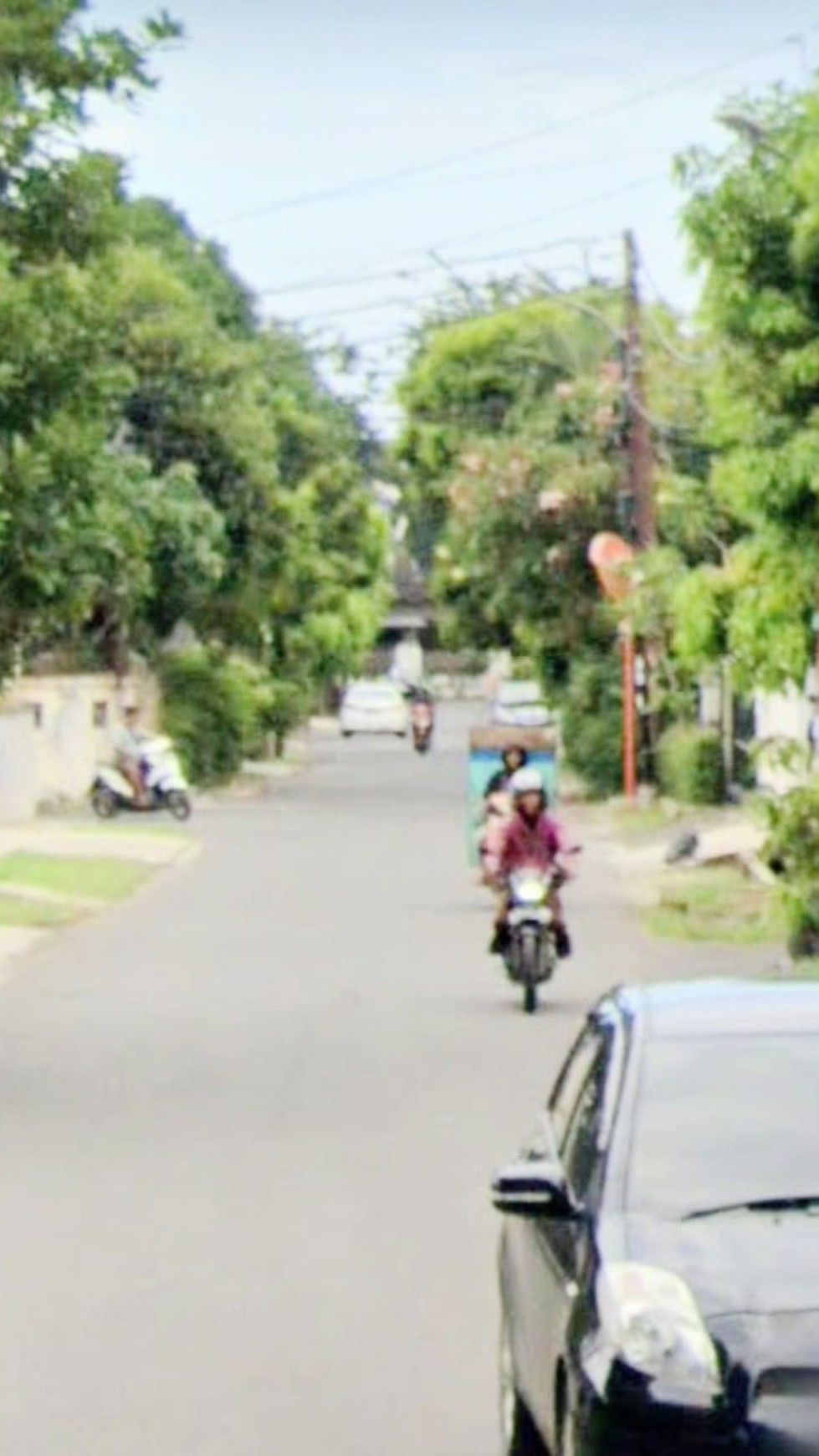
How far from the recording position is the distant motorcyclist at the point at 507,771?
1329 inches

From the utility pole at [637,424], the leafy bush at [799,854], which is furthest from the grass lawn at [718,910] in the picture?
the utility pole at [637,424]

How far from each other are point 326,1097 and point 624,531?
136 ft

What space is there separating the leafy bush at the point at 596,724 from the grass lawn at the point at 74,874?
17021 mm

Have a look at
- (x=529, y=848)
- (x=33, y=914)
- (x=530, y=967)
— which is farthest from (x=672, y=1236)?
(x=33, y=914)

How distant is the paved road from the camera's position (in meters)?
12.8

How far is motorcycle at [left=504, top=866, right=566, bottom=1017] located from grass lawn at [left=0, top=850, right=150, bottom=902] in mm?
12535

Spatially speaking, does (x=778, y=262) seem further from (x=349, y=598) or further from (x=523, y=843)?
(x=349, y=598)

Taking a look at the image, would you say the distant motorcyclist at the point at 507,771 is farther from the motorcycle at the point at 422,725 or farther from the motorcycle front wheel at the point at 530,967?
the motorcycle at the point at 422,725

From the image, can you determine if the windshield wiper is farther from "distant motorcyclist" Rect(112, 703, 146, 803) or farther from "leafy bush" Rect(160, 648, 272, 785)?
"leafy bush" Rect(160, 648, 272, 785)

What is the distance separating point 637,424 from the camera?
5834 cm

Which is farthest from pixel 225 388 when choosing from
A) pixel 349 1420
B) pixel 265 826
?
pixel 349 1420

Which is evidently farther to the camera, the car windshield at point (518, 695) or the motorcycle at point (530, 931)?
the car windshield at point (518, 695)

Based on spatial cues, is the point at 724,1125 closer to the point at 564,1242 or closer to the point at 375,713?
the point at 564,1242

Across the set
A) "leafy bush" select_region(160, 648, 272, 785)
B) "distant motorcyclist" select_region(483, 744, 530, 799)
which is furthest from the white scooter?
"distant motorcyclist" select_region(483, 744, 530, 799)
